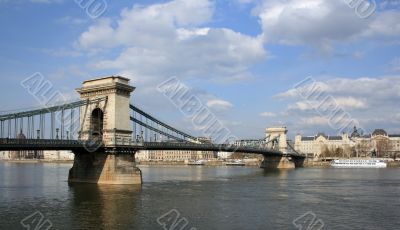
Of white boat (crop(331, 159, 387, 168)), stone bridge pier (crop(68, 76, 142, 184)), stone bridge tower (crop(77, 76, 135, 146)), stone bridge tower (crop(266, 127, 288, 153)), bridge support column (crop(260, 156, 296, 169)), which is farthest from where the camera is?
stone bridge tower (crop(266, 127, 288, 153))

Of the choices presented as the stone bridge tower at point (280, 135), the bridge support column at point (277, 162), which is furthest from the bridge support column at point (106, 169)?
the stone bridge tower at point (280, 135)

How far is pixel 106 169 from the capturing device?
46781mm

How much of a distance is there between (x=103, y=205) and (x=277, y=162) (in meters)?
86.0

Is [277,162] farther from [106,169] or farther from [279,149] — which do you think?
[106,169]

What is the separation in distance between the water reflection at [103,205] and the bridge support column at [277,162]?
71701 millimetres

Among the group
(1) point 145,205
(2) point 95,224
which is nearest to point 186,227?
(2) point 95,224

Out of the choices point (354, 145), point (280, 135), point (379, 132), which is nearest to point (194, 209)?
point (280, 135)

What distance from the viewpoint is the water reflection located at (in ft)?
87.1

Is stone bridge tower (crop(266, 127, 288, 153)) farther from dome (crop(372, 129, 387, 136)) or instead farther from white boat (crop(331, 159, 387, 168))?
dome (crop(372, 129, 387, 136))

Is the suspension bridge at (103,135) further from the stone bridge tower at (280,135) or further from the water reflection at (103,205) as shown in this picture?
the stone bridge tower at (280,135)

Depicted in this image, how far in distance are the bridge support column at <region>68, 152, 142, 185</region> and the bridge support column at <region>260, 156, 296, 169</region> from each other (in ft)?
229

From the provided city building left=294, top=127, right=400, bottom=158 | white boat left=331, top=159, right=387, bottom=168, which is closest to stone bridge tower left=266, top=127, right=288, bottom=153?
white boat left=331, top=159, right=387, bottom=168

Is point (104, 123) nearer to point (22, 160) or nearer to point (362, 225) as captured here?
point (362, 225)

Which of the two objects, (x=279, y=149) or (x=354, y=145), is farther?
(x=354, y=145)
